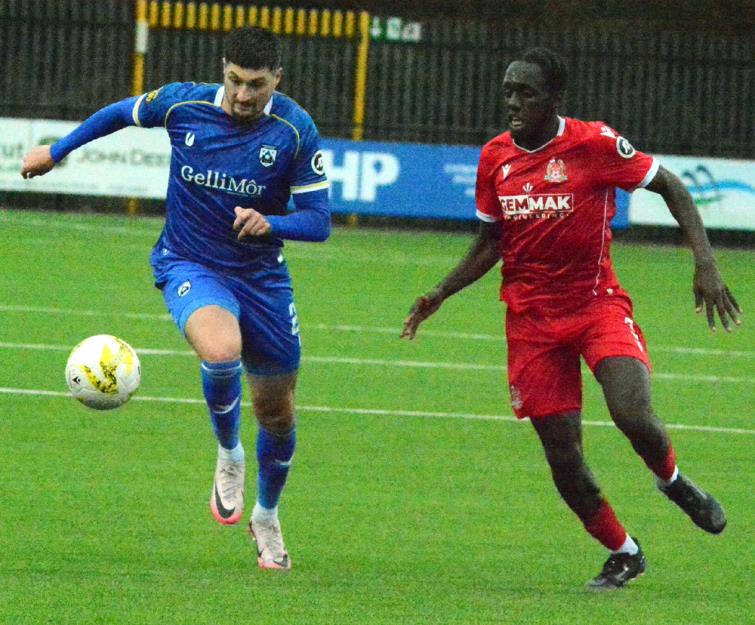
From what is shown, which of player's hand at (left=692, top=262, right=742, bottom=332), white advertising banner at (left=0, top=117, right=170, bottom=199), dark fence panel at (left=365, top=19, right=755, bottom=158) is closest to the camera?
player's hand at (left=692, top=262, right=742, bottom=332)

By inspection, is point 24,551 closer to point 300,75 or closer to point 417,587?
point 417,587

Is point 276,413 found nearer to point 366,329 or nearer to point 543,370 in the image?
point 543,370

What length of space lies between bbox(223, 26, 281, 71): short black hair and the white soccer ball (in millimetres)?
1345

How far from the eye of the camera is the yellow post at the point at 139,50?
25.1 meters

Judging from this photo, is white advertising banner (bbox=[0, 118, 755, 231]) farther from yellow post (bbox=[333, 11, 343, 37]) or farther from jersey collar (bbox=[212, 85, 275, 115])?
jersey collar (bbox=[212, 85, 275, 115])

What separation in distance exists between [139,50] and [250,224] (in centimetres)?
1892

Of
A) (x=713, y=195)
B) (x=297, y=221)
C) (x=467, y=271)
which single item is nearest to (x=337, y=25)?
(x=713, y=195)

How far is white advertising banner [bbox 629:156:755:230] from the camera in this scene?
23.4 m

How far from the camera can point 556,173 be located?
7.09m

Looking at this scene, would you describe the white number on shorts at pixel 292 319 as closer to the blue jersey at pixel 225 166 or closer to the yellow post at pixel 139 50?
the blue jersey at pixel 225 166

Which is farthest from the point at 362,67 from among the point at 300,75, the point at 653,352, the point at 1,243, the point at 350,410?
the point at 350,410

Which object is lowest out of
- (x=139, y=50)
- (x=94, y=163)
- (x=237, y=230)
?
(x=94, y=163)

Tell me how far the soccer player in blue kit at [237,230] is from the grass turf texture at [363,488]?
452mm

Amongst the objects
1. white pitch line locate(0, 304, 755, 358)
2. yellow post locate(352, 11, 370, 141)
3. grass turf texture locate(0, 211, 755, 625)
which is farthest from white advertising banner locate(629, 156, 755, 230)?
white pitch line locate(0, 304, 755, 358)
